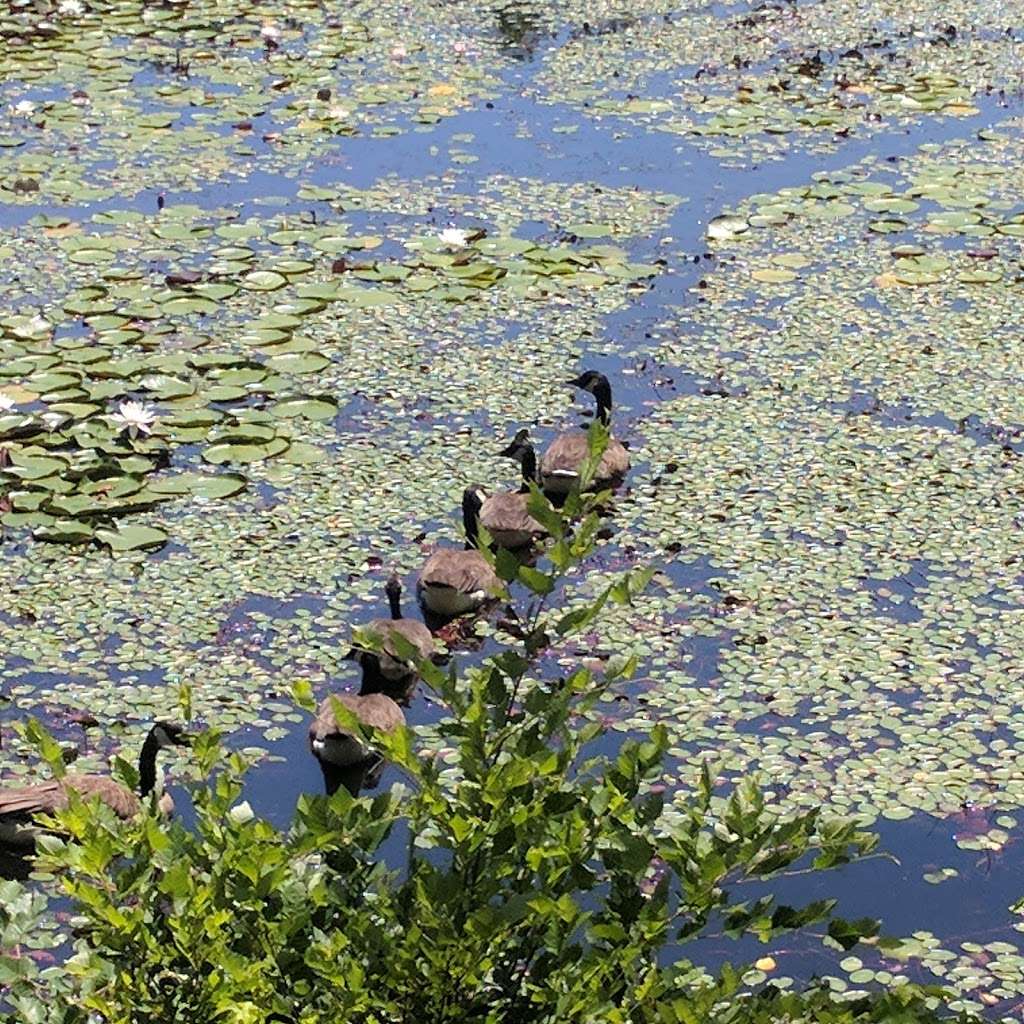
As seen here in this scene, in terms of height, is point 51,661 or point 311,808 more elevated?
point 311,808

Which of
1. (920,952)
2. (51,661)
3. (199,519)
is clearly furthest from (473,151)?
(920,952)

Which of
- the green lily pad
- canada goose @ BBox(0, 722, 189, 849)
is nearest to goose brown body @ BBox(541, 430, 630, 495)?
the green lily pad

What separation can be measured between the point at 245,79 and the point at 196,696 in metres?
7.48

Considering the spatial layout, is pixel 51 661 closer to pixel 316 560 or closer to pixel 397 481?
pixel 316 560

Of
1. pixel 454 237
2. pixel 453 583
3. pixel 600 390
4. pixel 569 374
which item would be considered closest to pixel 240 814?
pixel 453 583

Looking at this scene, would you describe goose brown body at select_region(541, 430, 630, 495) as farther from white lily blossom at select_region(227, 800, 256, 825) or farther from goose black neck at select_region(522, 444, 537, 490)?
white lily blossom at select_region(227, 800, 256, 825)

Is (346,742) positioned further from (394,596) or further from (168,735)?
(394,596)

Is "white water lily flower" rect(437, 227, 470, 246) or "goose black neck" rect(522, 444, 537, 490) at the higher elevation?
"white water lily flower" rect(437, 227, 470, 246)

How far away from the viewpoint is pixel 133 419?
268 inches

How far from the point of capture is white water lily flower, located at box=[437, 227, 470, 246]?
8.86 metres

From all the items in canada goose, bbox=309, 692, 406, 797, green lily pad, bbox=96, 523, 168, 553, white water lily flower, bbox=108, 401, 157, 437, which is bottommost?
canada goose, bbox=309, 692, 406, 797

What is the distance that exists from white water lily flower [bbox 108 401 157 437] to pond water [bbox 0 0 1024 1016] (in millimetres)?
33

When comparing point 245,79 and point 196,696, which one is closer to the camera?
point 196,696

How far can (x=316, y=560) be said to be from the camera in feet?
20.0
